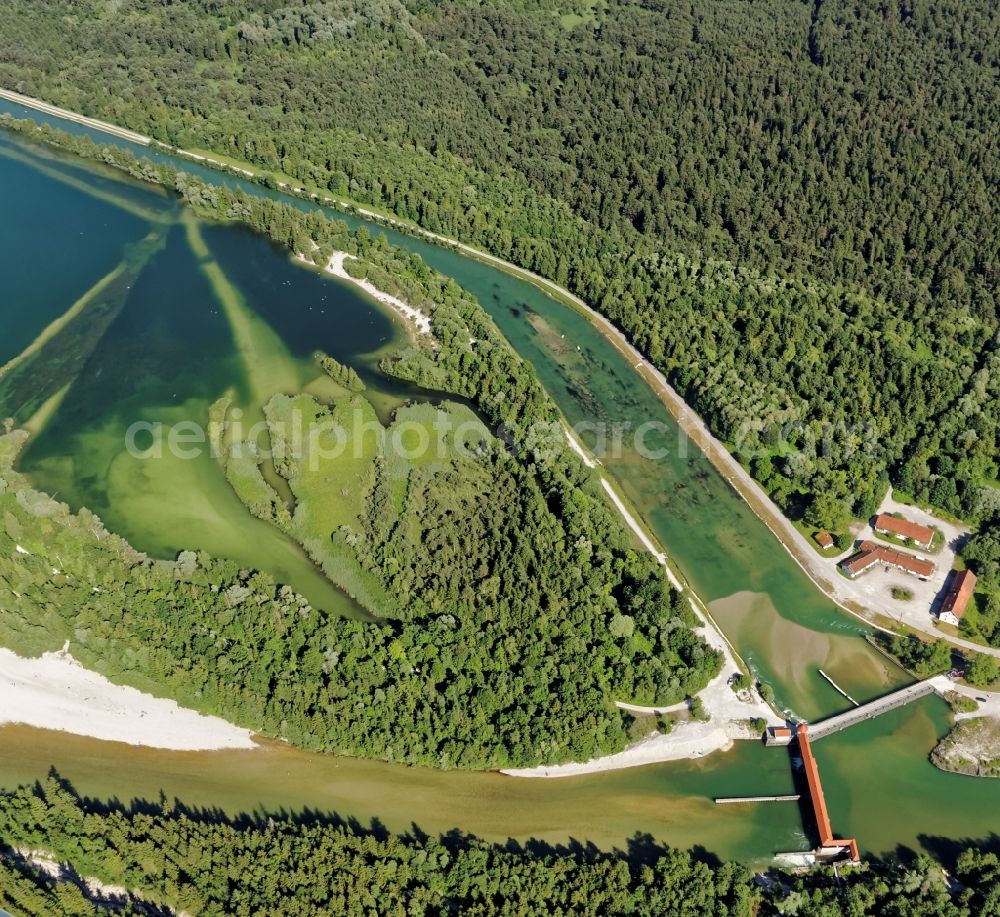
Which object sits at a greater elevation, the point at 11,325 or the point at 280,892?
the point at 11,325

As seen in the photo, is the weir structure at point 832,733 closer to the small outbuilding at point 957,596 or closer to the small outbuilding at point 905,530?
the small outbuilding at point 957,596

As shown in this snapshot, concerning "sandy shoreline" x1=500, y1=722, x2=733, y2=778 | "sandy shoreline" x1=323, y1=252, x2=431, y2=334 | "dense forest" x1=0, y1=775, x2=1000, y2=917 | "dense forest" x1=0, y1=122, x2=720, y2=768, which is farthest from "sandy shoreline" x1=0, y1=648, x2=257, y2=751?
"sandy shoreline" x1=323, y1=252, x2=431, y2=334

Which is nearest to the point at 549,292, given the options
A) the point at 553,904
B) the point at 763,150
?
the point at 763,150

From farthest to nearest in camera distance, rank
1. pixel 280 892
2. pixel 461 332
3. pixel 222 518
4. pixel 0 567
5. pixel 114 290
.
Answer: pixel 114 290 → pixel 461 332 → pixel 222 518 → pixel 0 567 → pixel 280 892

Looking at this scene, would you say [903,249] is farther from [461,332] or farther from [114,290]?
[114,290]

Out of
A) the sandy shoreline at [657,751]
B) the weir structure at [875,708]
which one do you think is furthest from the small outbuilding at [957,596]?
the sandy shoreline at [657,751]
